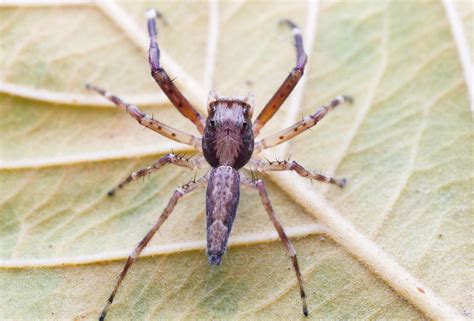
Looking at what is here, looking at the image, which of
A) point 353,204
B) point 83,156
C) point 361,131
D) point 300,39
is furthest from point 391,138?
point 83,156

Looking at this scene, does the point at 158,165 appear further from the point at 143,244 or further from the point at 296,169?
the point at 296,169

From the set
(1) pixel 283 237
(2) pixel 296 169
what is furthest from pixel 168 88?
(1) pixel 283 237

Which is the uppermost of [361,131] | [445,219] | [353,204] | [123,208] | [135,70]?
[135,70]

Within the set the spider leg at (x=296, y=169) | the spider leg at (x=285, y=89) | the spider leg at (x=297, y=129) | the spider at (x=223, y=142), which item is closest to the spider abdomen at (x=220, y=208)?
the spider at (x=223, y=142)

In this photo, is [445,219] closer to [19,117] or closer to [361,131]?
[361,131]

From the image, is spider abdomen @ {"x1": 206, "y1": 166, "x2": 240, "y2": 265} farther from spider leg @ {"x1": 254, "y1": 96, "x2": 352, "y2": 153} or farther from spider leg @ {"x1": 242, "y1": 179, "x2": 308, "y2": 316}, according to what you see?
spider leg @ {"x1": 254, "y1": 96, "x2": 352, "y2": 153}

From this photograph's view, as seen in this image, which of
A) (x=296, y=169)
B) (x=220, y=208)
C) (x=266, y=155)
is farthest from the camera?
(x=266, y=155)
